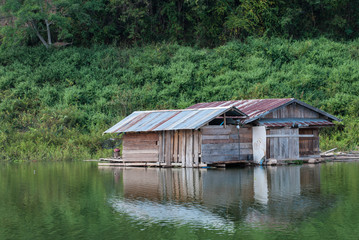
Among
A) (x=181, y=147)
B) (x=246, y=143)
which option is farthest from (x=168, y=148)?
(x=246, y=143)

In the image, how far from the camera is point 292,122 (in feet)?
96.5

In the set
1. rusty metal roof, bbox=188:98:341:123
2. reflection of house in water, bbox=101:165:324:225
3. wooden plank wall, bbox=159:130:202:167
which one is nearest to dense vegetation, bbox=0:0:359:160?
rusty metal roof, bbox=188:98:341:123

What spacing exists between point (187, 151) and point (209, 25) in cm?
2426

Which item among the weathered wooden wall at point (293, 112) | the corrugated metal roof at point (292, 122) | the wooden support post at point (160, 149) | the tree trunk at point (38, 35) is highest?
the tree trunk at point (38, 35)

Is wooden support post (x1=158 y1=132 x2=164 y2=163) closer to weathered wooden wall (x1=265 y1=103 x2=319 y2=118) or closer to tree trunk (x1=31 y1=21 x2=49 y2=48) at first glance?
weathered wooden wall (x1=265 y1=103 x2=319 y2=118)

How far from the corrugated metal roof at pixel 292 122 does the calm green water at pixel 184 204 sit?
331cm

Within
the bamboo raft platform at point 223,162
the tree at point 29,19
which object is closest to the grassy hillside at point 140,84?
the tree at point 29,19

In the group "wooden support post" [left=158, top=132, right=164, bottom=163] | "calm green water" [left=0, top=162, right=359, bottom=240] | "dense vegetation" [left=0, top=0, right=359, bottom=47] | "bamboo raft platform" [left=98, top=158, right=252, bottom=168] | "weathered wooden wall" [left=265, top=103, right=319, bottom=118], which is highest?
"dense vegetation" [left=0, top=0, right=359, bottom=47]

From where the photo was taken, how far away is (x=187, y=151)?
28.5 m

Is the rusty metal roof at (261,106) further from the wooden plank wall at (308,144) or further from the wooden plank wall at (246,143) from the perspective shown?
the wooden plank wall at (308,144)

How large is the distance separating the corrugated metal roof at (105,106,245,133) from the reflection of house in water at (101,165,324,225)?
92.0 inches

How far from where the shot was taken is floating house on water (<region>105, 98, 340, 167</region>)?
28.1 m

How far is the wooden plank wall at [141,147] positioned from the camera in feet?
98.0

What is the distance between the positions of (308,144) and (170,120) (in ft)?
26.0
